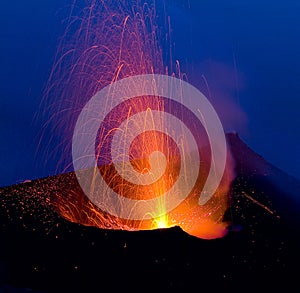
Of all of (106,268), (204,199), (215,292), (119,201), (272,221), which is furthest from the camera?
(119,201)

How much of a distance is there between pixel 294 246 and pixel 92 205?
494 centimetres

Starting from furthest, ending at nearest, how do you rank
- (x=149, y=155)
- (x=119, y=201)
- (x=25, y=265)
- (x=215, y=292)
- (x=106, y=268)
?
1. (x=149, y=155)
2. (x=119, y=201)
3. (x=25, y=265)
4. (x=106, y=268)
5. (x=215, y=292)

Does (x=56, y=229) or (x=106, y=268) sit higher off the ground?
(x=56, y=229)

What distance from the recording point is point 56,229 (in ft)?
25.7

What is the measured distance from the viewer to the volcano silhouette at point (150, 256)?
665 cm

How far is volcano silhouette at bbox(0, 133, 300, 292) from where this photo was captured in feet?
21.8

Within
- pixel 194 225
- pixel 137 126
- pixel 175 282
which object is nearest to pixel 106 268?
pixel 175 282

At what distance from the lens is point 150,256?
6.73 m

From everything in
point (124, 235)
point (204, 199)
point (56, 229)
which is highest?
point (204, 199)

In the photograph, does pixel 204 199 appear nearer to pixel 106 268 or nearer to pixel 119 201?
pixel 119 201

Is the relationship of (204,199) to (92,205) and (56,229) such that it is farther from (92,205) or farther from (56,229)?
(56,229)

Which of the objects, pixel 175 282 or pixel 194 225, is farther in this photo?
pixel 194 225

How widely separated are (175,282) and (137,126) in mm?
5325

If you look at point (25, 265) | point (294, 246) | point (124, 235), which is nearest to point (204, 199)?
point (294, 246)
